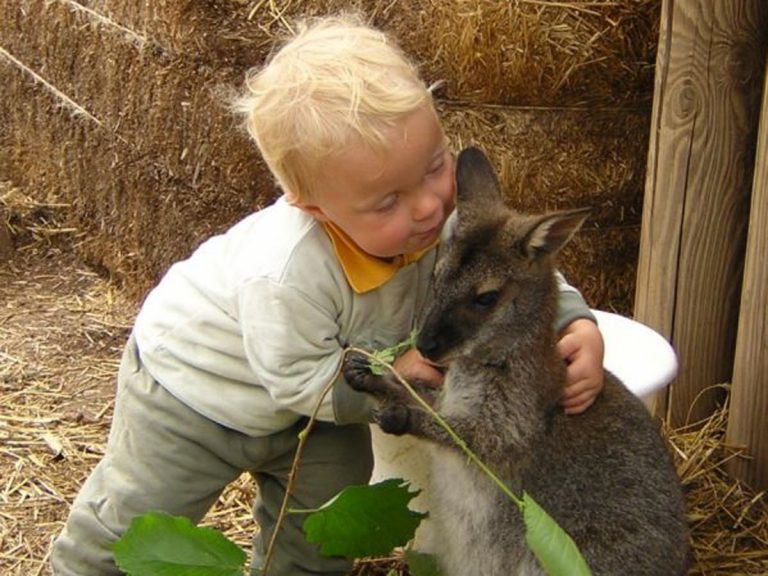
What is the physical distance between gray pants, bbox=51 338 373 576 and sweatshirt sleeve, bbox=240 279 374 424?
1.10 ft

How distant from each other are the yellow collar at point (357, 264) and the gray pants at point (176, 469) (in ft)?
1.57

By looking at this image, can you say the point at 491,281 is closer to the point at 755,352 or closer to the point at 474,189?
the point at 474,189

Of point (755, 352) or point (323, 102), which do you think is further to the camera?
point (755, 352)

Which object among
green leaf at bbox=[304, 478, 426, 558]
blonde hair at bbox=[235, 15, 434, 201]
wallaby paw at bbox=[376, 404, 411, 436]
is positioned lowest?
green leaf at bbox=[304, 478, 426, 558]

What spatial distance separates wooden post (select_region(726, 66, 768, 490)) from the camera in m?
4.08

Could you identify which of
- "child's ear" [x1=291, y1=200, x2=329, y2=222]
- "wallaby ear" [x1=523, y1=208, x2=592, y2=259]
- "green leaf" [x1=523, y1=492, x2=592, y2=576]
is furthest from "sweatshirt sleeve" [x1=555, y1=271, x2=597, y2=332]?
"green leaf" [x1=523, y1=492, x2=592, y2=576]

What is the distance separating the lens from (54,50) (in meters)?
6.15

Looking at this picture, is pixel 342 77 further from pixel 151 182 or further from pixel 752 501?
pixel 151 182

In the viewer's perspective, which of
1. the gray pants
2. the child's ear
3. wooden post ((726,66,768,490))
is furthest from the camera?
wooden post ((726,66,768,490))

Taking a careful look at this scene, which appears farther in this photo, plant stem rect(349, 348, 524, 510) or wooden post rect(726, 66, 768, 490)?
wooden post rect(726, 66, 768, 490)

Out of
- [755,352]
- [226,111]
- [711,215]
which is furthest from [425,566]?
[226,111]

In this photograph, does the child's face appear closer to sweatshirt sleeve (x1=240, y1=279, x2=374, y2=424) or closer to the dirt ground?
sweatshirt sleeve (x1=240, y1=279, x2=374, y2=424)

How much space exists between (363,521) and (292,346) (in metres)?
0.43

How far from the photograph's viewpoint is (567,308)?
332 cm
